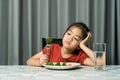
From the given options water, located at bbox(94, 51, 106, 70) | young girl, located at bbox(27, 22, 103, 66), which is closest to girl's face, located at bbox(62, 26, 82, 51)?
A: young girl, located at bbox(27, 22, 103, 66)

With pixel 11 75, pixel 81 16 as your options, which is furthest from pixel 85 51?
pixel 81 16

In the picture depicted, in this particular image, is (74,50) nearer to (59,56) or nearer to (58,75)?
(59,56)

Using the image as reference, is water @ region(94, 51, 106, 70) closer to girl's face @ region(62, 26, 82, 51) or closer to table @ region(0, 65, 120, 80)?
table @ region(0, 65, 120, 80)

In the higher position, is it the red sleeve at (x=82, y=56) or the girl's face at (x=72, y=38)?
the girl's face at (x=72, y=38)

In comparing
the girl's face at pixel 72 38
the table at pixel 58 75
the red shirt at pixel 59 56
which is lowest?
the table at pixel 58 75

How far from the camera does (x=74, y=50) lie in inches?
84.7

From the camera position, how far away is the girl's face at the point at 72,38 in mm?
2064

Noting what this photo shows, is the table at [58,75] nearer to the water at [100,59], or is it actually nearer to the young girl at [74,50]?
the water at [100,59]

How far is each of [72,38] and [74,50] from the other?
13 cm

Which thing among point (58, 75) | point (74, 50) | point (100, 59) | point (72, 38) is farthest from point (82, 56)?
point (58, 75)

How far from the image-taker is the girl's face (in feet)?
6.77

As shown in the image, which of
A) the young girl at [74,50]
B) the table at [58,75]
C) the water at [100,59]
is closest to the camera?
the table at [58,75]

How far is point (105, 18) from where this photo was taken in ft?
10.1

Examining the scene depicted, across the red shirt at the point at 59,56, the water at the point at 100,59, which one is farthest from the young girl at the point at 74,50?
the water at the point at 100,59
